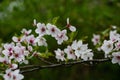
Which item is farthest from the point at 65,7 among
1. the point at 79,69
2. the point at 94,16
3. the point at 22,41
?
the point at 22,41

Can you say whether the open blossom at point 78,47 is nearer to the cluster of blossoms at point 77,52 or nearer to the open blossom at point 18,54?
the cluster of blossoms at point 77,52

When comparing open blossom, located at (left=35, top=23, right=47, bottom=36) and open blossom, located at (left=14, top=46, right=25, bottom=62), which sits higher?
open blossom, located at (left=35, top=23, right=47, bottom=36)

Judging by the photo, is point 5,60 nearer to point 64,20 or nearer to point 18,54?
point 18,54

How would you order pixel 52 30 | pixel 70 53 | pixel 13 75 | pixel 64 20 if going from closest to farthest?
pixel 13 75, pixel 52 30, pixel 70 53, pixel 64 20

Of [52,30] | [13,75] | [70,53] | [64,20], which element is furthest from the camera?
[64,20]

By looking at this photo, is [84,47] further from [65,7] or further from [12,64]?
[65,7]

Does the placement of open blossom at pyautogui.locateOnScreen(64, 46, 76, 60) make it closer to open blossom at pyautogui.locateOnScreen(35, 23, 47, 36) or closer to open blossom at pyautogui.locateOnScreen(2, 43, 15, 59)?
open blossom at pyautogui.locateOnScreen(35, 23, 47, 36)

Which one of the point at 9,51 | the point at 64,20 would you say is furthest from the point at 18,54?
the point at 64,20

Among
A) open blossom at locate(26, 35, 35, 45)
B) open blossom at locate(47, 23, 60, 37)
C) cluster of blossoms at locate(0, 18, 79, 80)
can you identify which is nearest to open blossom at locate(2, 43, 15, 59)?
cluster of blossoms at locate(0, 18, 79, 80)
